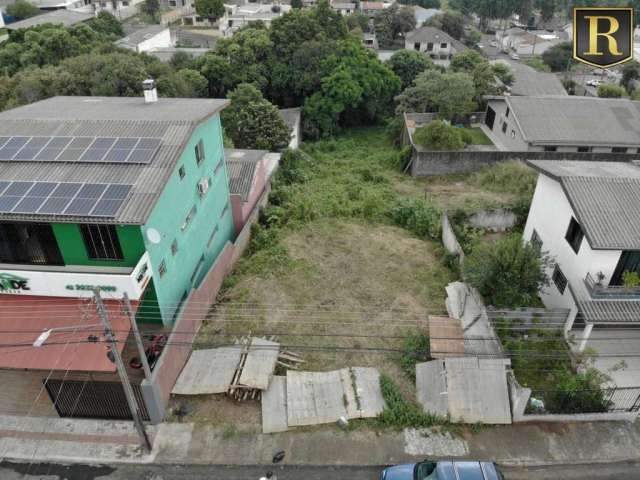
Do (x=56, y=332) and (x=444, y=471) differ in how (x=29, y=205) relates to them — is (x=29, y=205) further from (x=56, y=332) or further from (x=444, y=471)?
(x=444, y=471)

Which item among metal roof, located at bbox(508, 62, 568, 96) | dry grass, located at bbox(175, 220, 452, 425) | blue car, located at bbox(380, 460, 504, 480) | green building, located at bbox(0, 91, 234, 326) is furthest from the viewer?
metal roof, located at bbox(508, 62, 568, 96)

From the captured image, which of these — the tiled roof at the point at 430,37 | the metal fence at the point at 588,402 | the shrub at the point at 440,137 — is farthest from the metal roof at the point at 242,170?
the tiled roof at the point at 430,37

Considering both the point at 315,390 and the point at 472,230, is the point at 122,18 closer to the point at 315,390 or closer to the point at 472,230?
the point at 472,230

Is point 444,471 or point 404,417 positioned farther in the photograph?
point 404,417

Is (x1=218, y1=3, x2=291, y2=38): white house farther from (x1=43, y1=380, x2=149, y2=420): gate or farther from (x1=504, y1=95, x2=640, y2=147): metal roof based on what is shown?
(x1=43, y1=380, x2=149, y2=420): gate

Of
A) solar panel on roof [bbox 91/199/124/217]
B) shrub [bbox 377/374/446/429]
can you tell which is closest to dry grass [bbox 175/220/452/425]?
shrub [bbox 377/374/446/429]

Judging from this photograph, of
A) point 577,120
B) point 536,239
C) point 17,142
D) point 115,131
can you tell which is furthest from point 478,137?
point 17,142
